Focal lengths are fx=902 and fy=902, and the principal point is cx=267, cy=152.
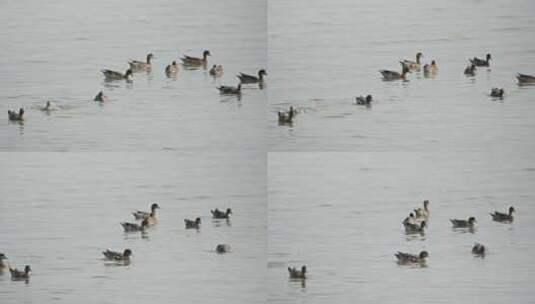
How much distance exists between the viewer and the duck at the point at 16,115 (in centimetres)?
277

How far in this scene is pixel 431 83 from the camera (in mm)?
2697

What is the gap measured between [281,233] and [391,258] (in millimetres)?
338

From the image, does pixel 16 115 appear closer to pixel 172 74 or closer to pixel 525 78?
pixel 172 74

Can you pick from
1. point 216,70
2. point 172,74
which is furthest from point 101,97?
point 216,70

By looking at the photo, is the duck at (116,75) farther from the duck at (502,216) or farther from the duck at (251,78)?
the duck at (502,216)

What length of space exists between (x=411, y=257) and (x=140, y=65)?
3.30 ft

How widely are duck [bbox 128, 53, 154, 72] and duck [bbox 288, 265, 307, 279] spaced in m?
0.75

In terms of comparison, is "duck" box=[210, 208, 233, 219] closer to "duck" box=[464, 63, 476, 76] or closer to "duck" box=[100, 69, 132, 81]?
"duck" box=[100, 69, 132, 81]

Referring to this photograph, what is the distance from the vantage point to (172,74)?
2.77 m

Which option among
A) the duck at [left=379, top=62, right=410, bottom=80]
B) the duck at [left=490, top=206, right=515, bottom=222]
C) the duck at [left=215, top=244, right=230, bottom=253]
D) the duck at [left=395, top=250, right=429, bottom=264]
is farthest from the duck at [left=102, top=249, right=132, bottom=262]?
the duck at [left=490, top=206, right=515, bottom=222]

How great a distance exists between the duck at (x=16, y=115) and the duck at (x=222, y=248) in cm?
72

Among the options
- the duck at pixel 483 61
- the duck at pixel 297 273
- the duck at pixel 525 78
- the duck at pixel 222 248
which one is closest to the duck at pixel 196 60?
the duck at pixel 222 248

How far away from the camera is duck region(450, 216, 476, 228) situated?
266 cm

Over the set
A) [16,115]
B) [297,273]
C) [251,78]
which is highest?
[251,78]
